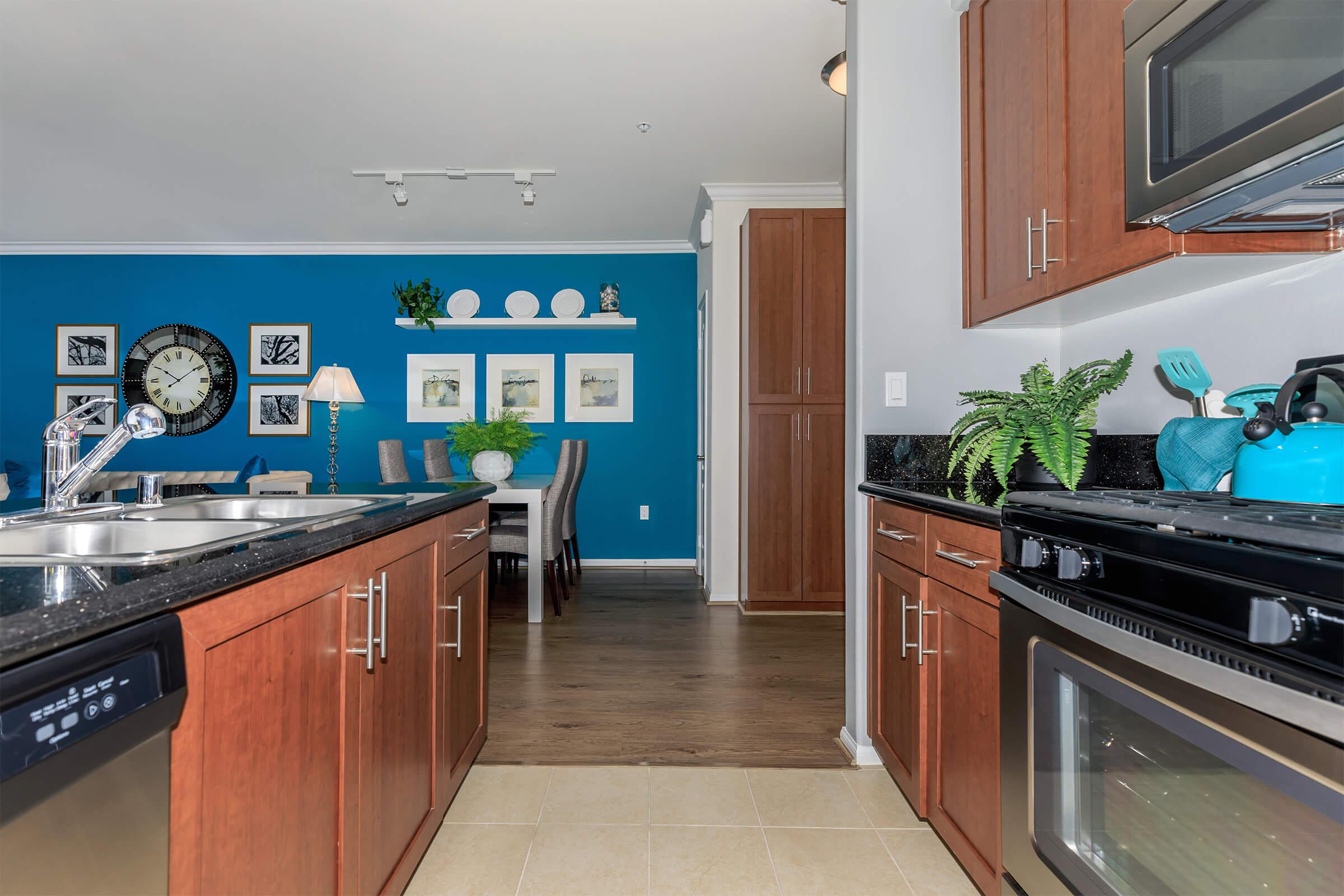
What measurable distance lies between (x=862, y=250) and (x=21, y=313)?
6.89m

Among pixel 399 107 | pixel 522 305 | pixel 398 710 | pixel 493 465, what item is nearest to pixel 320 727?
pixel 398 710

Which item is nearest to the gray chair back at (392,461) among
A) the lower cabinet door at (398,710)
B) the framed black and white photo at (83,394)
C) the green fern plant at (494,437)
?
the green fern plant at (494,437)

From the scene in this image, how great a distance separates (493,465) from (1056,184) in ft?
11.7

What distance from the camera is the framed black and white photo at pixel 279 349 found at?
18.7 feet

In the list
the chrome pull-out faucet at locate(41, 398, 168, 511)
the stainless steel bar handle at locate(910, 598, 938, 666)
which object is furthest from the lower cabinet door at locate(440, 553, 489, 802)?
the stainless steel bar handle at locate(910, 598, 938, 666)

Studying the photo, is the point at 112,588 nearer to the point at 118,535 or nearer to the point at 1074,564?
the point at 118,535

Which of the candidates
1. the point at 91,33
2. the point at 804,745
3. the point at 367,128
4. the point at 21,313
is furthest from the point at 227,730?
the point at 21,313

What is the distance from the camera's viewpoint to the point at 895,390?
2.16m

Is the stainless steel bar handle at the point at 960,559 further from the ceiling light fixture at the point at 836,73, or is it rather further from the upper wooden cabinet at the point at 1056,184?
the ceiling light fixture at the point at 836,73

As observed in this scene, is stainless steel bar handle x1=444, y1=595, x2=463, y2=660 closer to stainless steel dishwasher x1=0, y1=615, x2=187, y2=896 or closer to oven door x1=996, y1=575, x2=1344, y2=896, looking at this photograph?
stainless steel dishwasher x1=0, y1=615, x2=187, y2=896

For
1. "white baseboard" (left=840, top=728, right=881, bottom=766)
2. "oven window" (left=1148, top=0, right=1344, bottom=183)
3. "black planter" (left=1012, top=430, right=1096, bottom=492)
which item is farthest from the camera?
"white baseboard" (left=840, top=728, right=881, bottom=766)

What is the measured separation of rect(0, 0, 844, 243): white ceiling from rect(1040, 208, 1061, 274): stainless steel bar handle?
150 centimetres

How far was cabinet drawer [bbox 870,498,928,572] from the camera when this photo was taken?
169cm

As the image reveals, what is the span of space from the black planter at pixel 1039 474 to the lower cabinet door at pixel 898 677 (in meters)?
0.38
